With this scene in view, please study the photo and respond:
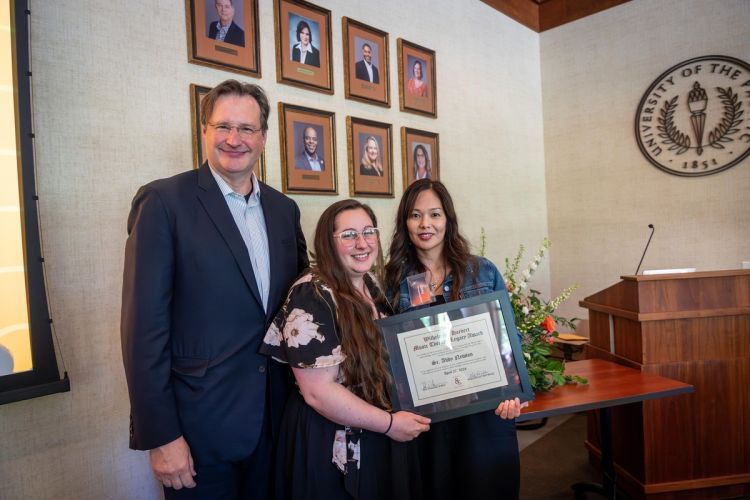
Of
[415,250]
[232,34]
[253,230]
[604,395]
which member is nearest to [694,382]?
[604,395]

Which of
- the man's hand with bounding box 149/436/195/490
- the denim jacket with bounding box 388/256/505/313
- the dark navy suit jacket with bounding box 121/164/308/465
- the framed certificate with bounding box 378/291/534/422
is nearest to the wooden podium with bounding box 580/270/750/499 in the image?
the denim jacket with bounding box 388/256/505/313

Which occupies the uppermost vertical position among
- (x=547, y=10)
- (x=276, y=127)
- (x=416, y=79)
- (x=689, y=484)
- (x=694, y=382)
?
(x=547, y=10)

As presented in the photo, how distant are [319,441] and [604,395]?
141 cm

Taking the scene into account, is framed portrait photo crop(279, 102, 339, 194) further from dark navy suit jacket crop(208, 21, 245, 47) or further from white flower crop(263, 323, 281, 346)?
white flower crop(263, 323, 281, 346)

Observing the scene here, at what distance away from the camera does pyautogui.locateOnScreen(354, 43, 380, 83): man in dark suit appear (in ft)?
10.2

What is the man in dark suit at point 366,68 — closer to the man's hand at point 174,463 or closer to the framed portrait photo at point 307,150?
the framed portrait photo at point 307,150

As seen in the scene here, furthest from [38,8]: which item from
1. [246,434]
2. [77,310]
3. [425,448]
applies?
[425,448]

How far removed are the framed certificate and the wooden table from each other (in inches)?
17.8

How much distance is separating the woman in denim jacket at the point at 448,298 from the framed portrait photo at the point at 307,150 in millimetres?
956

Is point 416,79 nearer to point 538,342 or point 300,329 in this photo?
point 538,342

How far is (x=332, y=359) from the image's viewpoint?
4.49 ft

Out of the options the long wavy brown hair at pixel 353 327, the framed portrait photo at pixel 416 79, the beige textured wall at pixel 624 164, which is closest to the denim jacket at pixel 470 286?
the long wavy brown hair at pixel 353 327

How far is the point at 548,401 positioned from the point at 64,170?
2.26 m

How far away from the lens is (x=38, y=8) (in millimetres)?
1863
